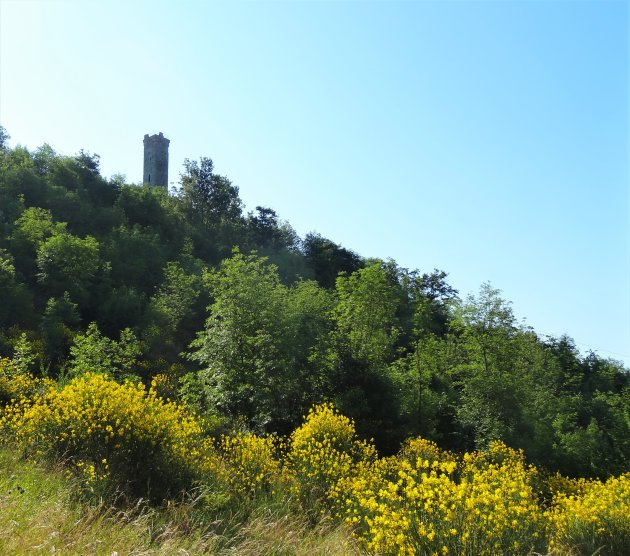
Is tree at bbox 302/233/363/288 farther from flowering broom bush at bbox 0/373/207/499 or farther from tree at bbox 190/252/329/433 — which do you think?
flowering broom bush at bbox 0/373/207/499

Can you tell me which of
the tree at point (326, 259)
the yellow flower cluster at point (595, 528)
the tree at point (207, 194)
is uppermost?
the tree at point (207, 194)

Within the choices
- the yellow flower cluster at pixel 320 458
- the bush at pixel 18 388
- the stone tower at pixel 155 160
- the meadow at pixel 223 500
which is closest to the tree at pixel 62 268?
the bush at pixel 18 388

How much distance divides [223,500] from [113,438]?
161 centimetres

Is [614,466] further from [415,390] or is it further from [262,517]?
[262,517]

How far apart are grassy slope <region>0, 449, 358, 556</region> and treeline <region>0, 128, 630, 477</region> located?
8.25 m

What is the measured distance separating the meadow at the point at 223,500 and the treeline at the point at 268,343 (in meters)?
6.71

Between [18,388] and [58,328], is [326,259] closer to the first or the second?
[58,328]

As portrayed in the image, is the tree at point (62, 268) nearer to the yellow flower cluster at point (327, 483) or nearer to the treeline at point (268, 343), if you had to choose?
the treeline at point (268, 343)

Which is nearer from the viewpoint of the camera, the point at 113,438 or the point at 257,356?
the point at 113,438

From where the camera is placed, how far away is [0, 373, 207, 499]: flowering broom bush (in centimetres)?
650

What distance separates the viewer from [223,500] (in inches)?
248

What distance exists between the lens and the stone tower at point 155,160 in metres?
66.9

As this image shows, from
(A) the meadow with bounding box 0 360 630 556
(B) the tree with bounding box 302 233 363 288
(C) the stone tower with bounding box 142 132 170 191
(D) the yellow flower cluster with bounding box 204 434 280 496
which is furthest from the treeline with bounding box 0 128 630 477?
(C) the stone tower with bounding box 142 132 170 191

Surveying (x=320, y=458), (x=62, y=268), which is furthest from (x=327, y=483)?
(x=62, y=268)
